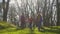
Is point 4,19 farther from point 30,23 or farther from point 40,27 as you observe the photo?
point 40,27

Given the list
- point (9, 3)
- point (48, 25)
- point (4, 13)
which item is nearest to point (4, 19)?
point (4, 13)

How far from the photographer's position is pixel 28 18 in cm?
442

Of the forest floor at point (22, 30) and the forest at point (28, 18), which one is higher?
the forest at point (28, 18)

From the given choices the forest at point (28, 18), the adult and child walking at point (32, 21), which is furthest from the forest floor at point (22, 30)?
the adult and child walking at point (32, 21)

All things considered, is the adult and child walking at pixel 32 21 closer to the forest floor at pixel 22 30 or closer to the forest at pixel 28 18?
the forest at pixel 28 18

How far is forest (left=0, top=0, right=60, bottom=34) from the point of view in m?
4.39

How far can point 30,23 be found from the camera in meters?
4.41

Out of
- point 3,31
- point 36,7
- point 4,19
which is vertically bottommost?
point 3,31

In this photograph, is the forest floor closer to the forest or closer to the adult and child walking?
the forest

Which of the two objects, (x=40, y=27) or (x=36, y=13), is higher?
(x=36, y=13)

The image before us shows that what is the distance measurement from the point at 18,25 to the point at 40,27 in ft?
2.06

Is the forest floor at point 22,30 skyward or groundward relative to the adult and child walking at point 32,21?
groundward

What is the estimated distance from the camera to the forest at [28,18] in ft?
14.4

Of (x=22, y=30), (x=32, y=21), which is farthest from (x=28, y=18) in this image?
(x=22, y=30)
